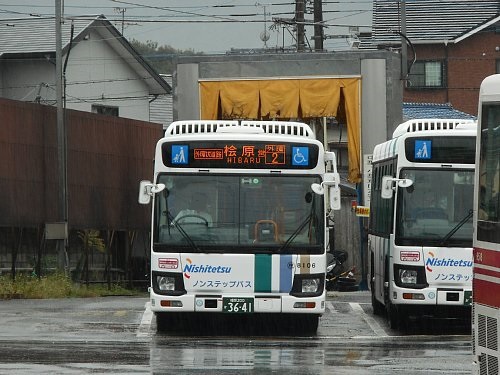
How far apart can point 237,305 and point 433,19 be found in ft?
175

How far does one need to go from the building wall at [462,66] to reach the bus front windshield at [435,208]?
4814 cm

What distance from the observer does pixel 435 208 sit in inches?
739

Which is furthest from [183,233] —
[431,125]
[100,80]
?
[100,80]

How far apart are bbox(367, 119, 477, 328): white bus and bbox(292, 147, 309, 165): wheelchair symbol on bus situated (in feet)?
4.97

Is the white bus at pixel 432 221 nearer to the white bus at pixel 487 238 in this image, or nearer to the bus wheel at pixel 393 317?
the bus wheel at pixel 393 317

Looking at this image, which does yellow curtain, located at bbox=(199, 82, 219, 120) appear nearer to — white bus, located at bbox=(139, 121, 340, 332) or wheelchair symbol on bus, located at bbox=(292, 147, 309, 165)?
white bus, located at bbox=(139, 121, 340, 332)

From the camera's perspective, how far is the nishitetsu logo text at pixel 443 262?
729 inches

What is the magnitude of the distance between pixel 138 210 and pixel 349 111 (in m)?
11.1

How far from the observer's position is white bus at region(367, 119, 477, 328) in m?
18.6

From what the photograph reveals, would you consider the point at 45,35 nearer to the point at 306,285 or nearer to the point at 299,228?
the point at 299,228

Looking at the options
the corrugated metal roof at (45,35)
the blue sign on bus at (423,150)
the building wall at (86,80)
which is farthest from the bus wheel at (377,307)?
A: the corrugated metal roof at (45,35)

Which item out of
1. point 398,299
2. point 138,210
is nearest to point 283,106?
point 138,210

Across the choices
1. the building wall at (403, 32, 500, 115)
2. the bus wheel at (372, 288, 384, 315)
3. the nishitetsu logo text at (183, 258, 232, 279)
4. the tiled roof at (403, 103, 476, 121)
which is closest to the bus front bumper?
the nishitetsu logo text at (183, 258, 232, 279)

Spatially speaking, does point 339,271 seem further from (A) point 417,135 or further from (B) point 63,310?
(A) point 417,135
